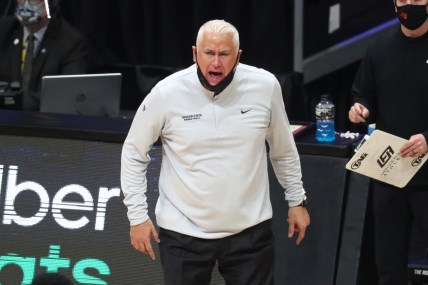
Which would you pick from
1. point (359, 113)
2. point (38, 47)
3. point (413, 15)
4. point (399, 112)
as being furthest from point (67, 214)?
point (38, 47)

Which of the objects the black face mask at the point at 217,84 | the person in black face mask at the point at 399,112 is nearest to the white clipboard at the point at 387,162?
the person in black face mask at the point at 399,112

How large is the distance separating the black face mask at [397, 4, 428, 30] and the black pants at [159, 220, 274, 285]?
4.43 feet

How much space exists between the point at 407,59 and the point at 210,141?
1.34 meters

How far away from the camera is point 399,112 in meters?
5.00

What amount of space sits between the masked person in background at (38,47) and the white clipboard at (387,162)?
2.91m

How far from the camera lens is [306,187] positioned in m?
5.14

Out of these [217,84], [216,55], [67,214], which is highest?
[216,55]

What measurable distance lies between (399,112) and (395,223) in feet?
1.82

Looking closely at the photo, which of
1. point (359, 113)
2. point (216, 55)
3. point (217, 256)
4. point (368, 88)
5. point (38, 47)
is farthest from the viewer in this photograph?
point (38, 47)

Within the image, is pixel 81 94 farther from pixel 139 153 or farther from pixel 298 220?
pixel 298 220

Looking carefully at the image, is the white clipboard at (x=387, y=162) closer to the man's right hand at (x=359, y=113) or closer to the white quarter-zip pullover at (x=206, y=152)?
the man's right hand at (x=359, y=113)

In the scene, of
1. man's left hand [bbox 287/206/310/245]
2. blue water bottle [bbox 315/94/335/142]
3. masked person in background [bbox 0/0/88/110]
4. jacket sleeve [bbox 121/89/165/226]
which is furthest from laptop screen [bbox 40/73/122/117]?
man's left hand [bbox 287/206/310/245]

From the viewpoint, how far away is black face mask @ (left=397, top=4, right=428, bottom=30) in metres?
4.91

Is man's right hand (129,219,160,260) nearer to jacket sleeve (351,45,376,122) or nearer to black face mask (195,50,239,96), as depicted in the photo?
black face mask (195,50,239,96)
